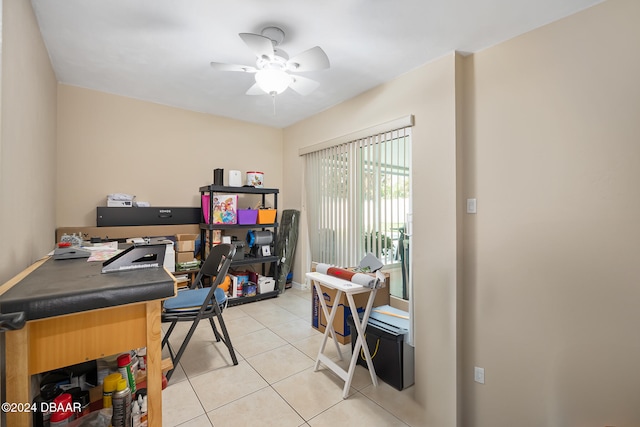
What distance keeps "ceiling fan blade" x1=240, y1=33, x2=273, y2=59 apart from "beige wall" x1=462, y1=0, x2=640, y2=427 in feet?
5.05

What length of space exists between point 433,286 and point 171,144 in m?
3.55

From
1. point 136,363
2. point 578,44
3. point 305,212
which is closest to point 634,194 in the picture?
point 578,44

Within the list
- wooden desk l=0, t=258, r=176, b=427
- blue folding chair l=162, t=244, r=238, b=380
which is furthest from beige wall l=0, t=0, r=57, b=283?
blue folding chair l=162, t=244, r=238, b=380

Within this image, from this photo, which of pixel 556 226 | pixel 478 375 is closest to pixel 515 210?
pixel 556 226

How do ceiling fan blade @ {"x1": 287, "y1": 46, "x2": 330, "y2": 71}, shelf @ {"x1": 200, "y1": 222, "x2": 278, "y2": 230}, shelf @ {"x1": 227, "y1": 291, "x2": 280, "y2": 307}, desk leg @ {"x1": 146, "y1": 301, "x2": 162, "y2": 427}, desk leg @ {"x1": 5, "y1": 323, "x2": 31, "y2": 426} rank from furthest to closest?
shelf @ {"x1": 227, "y1": 291, "x2": 280, "y2": 307}
shelf @ {"x1": 200, "y1": 222, "x2": 278, "y2": 230}
ceiling fan blade @ {"x1": 287, "y1": 46, "x2": 330, "y2": 71}
desk leg @ {"x1": 146, "y1": 301, "x2": 162, "y2": 427}
desk leg @ {"x1": 5, "y1": 323, "x2": 31, "y2": 426}

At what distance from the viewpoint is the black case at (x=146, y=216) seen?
3125 millimetres

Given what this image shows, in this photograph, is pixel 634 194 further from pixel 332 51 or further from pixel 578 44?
pixel 332 51

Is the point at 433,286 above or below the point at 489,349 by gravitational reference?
above

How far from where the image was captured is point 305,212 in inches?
167

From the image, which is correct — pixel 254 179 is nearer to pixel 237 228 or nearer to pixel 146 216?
pixel 237 228

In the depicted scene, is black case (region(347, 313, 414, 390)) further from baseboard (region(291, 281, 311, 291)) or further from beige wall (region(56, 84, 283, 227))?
beige wall (region(56, 84, 283, 227))

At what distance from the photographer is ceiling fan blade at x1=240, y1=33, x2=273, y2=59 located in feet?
5.43

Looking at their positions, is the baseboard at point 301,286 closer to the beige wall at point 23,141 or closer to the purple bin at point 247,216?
the purple bin at point 247,216

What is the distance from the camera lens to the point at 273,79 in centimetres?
204
